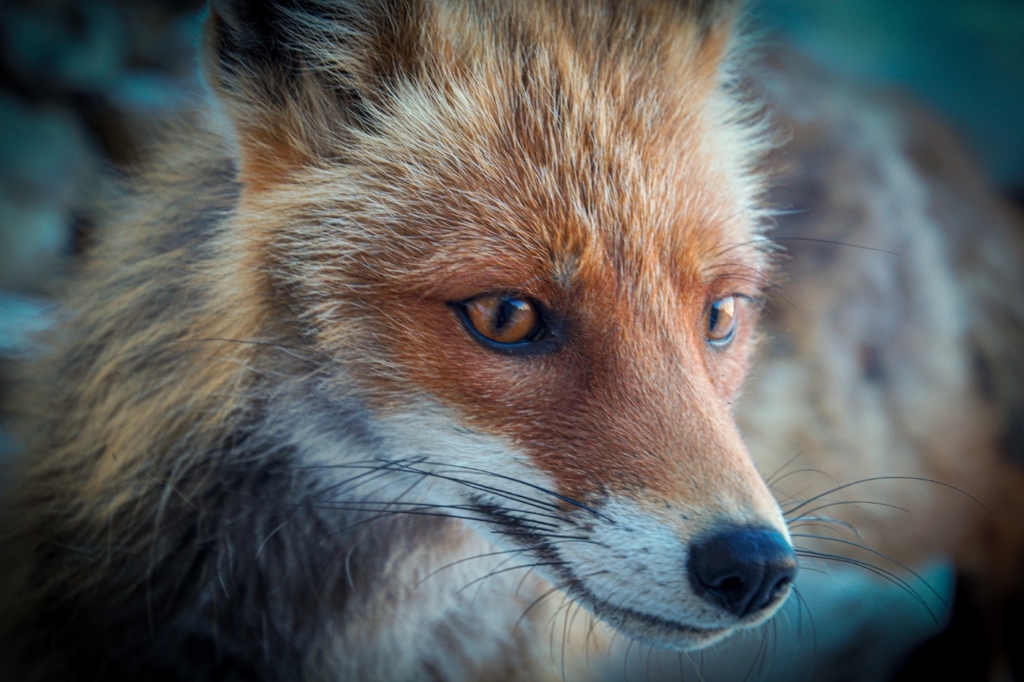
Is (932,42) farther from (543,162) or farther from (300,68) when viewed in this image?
(300,68)

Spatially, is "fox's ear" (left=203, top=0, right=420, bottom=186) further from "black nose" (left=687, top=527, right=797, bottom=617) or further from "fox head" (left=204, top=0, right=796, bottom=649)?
"black nose" (left=687, top=527, right=797, bottom=617)

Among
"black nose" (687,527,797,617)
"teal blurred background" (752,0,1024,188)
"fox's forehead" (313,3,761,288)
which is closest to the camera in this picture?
"black nose" (687,527,797,617)

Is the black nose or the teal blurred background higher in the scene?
the teal blurred background

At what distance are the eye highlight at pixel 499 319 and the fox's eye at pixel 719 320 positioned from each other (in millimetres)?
234

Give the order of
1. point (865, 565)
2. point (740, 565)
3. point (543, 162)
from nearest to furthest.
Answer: point (740, 565)
point (543, 162)
point (865, 565)

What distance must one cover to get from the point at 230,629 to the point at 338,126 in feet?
1.91

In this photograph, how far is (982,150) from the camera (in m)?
1.24

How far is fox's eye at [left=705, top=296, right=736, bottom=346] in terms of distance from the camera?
832 mm

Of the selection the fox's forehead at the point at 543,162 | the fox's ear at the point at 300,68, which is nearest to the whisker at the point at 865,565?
the fox's forehead at the point at 543,162

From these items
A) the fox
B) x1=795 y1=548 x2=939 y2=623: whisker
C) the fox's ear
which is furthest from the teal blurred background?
x1=795 y1=548 x2=939 y2=623: whisker

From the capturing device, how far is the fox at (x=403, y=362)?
705 mm

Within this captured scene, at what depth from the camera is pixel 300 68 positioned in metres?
0.78

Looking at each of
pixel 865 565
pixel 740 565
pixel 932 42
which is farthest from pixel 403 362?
pixel 932 42

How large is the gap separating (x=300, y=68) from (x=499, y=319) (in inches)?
13.8
